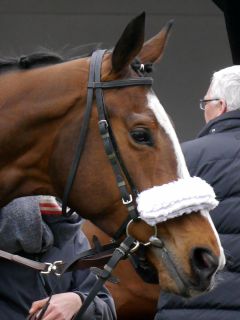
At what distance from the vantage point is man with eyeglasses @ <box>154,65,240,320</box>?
2729mm

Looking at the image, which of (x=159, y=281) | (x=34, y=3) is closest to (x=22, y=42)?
(x=34, y=3)

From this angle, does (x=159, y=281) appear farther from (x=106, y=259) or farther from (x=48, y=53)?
(x=48, y=53)

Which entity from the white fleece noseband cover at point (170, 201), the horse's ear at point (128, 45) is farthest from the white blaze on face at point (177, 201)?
the horse's ear at point (128, 45)

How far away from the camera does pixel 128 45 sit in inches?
87.6

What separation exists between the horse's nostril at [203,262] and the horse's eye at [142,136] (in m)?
0.31

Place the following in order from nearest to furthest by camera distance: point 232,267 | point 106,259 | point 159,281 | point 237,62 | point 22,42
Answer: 1. point 159,281
2. point 106,259
3. point 232,267
4. point 237,62
5. point 22,42

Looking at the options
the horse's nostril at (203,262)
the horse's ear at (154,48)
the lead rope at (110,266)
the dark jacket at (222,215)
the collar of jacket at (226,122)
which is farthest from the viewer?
the collar of jacket at (226,122)

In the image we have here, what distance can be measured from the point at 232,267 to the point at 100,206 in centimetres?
67

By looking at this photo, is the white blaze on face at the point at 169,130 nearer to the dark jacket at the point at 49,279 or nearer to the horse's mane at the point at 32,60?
the horse's mane at the point at 32,60

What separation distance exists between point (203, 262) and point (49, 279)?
1.96ft

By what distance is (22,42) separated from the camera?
20.2ft

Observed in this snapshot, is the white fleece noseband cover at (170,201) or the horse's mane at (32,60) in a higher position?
the horse's mane at (32,60)

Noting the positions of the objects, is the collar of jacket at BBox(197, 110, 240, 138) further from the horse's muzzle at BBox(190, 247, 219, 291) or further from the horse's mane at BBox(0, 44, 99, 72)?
the horse's muzzle at BBox(190, 247, 219, 291)

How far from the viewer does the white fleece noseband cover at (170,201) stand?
2.14 metres
